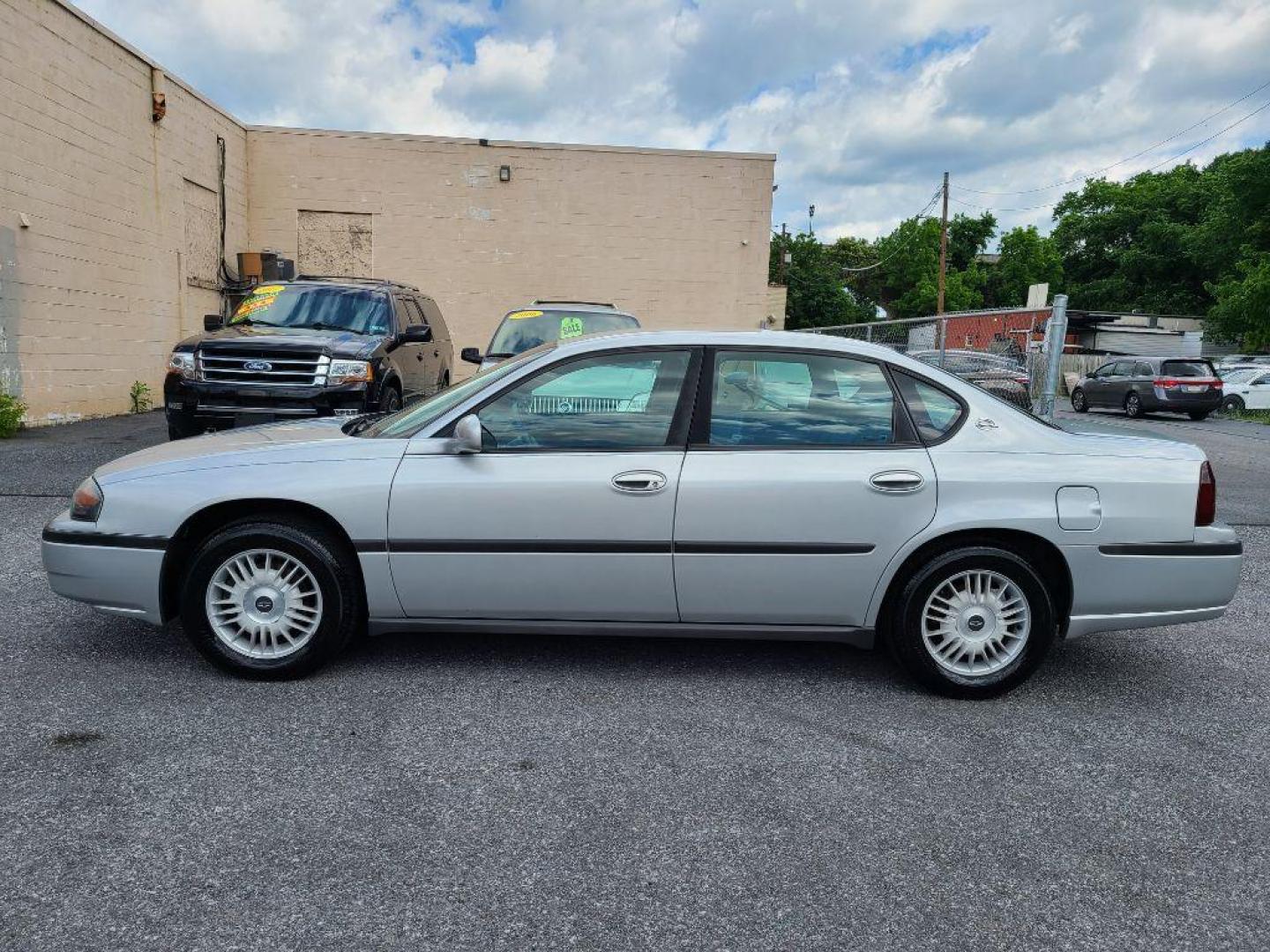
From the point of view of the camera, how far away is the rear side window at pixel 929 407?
3924 mm

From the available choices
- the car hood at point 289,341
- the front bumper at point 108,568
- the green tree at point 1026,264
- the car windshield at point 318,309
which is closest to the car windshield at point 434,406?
the front bumper at point 108,568

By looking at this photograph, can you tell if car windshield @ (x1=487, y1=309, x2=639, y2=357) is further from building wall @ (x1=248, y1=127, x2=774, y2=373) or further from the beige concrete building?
building wall @ (x1=248, y1=127, x2=774, y2=373)

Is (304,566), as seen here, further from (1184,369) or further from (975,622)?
(1184,369)

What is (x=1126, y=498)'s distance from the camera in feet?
12.5

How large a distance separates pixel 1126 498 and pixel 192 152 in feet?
53.3

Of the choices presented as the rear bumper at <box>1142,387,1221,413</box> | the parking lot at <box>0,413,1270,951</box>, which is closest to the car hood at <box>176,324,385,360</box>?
the parking lot at <box>0,413,1270,951</box>

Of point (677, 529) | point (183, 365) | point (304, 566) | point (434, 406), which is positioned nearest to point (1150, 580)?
point (677, 529)

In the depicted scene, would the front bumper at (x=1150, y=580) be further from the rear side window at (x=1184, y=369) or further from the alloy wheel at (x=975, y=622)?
the rear side window at (x=1184, y=369)

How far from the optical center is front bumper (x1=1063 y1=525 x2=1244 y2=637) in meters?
3.81

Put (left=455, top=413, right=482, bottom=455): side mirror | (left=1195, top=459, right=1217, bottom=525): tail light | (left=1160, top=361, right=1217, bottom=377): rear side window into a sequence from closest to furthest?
1. (left=455, top=413, right=482, bottom=455): side mirror
2. (left=1195, top=459, right=1217, bottom=525): tail light
3. (left=1160, top=361, right=1217, bottom=377): rear side window

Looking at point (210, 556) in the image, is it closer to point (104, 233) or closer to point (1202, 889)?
point (1202, 889)

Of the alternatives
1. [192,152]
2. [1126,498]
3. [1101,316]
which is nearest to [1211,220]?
[1101,316]

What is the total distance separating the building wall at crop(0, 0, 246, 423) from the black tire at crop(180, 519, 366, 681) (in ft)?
31.5

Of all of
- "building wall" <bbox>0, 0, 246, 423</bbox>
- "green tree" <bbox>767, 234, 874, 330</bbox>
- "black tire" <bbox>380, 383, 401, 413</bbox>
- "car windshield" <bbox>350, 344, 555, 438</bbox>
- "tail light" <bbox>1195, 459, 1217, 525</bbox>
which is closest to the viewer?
"tail light" <bbox>1195, 459, 1217, 525</bbox>
